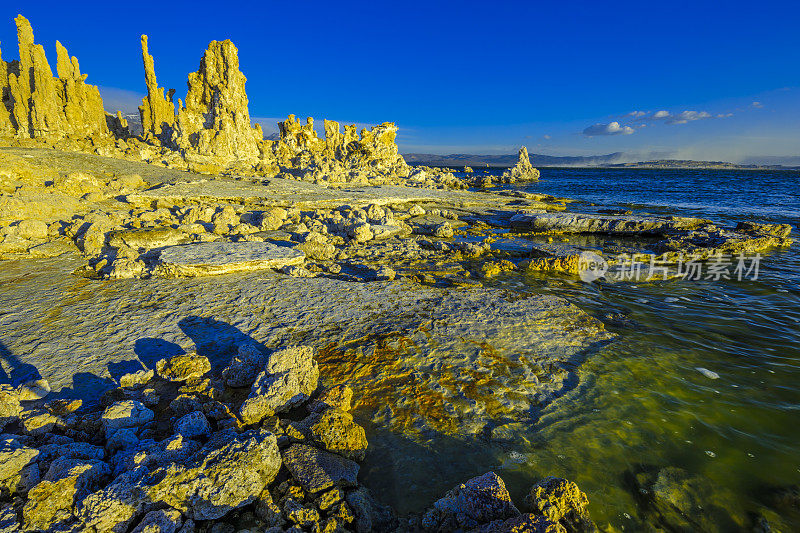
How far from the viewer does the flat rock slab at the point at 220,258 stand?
21.1 feet

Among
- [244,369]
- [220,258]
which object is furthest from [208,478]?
[220,258]

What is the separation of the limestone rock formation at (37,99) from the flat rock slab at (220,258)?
50.7 metres

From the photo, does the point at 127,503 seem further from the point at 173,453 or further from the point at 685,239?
the point at 685,239

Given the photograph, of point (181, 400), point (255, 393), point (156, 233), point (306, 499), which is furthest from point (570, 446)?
point (156, 233)

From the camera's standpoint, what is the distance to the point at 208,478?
2.28 m

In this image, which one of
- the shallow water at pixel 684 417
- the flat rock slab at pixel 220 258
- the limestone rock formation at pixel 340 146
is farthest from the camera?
the limestone rock formation at pixel 340 146

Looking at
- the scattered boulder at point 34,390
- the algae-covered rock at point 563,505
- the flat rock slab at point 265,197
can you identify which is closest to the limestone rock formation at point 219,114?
the flat rock slab at point 265,197

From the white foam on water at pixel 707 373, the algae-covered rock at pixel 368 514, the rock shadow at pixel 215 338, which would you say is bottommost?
the white foam on water at pixel 707 373

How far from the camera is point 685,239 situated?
1155 centimetres

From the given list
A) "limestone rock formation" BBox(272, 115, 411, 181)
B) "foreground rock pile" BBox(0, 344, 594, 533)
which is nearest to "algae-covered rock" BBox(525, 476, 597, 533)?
"foreground rock pile" BBox(0, 344, 594, 533)

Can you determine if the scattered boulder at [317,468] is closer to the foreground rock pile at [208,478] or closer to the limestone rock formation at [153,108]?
the foreground rock pile at [208,478]

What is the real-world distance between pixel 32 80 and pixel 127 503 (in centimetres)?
6254

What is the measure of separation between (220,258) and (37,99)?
5446 cm

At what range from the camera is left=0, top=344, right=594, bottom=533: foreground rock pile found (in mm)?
2109
